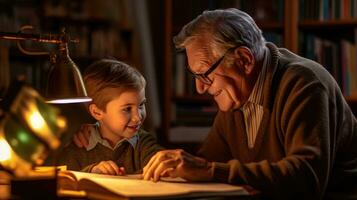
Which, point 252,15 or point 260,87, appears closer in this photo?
point 260,87

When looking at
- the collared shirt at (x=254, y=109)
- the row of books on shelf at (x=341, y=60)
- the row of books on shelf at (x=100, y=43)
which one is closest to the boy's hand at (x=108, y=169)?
the collared shirt at (x=254, y=109)

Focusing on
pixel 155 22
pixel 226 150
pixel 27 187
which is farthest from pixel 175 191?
pixel 155 22

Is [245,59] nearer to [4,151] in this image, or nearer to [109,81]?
[109,81]

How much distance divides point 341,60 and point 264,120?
186 centimetres

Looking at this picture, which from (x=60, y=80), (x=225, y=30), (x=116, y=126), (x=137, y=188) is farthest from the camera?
(x=116, y=126)

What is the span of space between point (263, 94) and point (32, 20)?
117 inches

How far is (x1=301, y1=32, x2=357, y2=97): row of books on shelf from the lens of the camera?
3527 millimetres

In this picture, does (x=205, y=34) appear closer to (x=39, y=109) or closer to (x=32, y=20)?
(x=39, y=109)

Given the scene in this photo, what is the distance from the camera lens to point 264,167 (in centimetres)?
156

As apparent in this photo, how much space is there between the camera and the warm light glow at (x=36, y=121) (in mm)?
1305

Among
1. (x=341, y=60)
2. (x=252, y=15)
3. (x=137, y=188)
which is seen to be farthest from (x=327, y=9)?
(x=137, y=188)

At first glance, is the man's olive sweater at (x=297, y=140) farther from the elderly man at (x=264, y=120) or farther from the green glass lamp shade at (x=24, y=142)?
the green glass lamp shade at (x=24, y=142)

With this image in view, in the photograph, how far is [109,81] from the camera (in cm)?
204

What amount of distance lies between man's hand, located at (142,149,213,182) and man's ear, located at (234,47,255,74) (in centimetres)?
39
